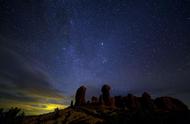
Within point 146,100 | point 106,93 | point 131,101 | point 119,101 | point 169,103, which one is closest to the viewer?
point 169,103

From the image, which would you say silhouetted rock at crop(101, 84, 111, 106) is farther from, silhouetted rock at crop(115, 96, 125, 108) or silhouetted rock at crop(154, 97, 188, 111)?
silhouetted rock at crop(154, 97, 188, 111)

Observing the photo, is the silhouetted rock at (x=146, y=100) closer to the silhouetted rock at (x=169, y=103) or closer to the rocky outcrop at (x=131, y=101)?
the rocky outcrop at (x=131, y=101)

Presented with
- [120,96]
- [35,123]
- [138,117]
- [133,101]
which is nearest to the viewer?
[138,117]

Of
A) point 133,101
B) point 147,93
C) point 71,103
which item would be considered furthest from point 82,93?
point 147,93

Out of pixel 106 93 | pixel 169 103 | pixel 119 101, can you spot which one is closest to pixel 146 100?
pixel 169 103

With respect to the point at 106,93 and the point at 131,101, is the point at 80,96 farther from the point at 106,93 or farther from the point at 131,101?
the point at 131,101

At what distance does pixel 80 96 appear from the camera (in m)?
94.2

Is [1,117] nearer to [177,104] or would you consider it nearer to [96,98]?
[96,98]

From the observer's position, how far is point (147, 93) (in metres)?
89.8

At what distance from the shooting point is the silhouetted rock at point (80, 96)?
298ft

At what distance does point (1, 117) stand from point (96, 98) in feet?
259

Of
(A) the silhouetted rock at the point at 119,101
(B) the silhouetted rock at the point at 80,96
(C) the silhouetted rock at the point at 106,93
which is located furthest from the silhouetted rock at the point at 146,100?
(B) the silhouetted rock at the point at 80,96

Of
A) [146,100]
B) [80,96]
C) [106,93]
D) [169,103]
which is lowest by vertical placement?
[169,103]

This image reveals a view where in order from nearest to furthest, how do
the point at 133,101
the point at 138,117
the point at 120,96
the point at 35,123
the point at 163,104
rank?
the point at 138,117
the point at 35,123
the point at 163,104
the point at 133,101
the point at 120,96
